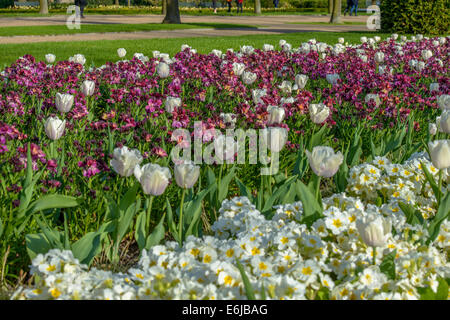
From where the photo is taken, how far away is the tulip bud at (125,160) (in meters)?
2.81

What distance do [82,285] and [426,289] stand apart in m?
1.44

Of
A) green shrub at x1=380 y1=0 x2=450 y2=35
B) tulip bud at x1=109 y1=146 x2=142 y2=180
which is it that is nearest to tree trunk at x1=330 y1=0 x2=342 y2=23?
green shrub at x1=380 y1=0 x2=450 y2=35

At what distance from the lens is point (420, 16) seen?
61.8 feet

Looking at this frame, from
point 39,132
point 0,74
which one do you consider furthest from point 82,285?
point 0,74

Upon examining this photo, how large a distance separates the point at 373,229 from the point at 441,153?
0.88 meters

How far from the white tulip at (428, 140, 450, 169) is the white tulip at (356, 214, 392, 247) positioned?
2.49 feet

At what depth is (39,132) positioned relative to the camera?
4258 millimetres

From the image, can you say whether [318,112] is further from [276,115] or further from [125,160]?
[125,160]

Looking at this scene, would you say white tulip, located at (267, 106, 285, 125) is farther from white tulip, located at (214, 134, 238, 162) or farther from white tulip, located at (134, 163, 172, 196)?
white tulip, located at (134, 163, 172, 196)

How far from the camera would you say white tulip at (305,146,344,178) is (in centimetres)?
274

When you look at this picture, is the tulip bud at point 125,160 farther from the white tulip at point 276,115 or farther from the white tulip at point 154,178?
the white tulip at point 276,115

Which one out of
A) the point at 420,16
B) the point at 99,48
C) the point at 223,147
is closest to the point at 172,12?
the point at 420,16

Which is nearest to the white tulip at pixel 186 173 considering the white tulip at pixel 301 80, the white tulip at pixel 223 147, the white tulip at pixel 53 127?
the white tulip at pixel 223 147
